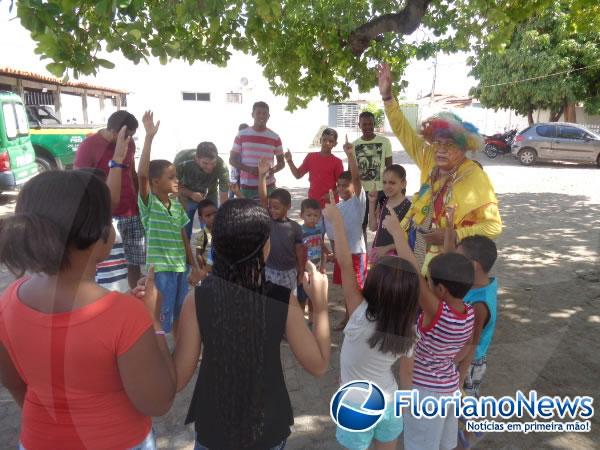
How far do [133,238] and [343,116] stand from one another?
101 ft

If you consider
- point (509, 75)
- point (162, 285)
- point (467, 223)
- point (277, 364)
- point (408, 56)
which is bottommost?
point (162, 285)

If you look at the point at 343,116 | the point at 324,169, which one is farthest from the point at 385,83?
the point at 343,116

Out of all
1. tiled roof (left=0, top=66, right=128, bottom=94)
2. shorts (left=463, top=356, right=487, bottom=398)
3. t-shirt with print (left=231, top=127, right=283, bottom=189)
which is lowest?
shorts (left=463, top=356, right=487, bottom=398)

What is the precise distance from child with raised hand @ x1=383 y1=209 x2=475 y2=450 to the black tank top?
83 cm

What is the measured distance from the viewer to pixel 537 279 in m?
5.30

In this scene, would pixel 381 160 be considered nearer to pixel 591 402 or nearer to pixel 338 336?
pixel 338 336

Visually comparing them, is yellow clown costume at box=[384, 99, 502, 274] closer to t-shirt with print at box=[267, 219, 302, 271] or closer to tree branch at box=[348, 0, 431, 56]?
t-shirt with print at box=[267, 219, 302, 271]

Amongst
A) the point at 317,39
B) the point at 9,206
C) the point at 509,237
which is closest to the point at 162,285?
the point at 317,39

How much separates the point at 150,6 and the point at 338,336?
298 cm

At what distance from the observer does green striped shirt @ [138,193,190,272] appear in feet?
10.6

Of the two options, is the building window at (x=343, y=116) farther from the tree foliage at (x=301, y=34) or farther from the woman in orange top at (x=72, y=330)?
the woman in orange top at (x=72, y=330)

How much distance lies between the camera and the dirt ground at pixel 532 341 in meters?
2.70

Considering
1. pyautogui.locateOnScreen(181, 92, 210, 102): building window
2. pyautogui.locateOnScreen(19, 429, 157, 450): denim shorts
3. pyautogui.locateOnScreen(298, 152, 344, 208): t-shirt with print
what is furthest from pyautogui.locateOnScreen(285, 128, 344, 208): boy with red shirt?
pyautogui.locateOnScreen(181, 92, 210, 102): building window

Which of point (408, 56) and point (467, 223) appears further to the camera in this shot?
point (408, 56)
